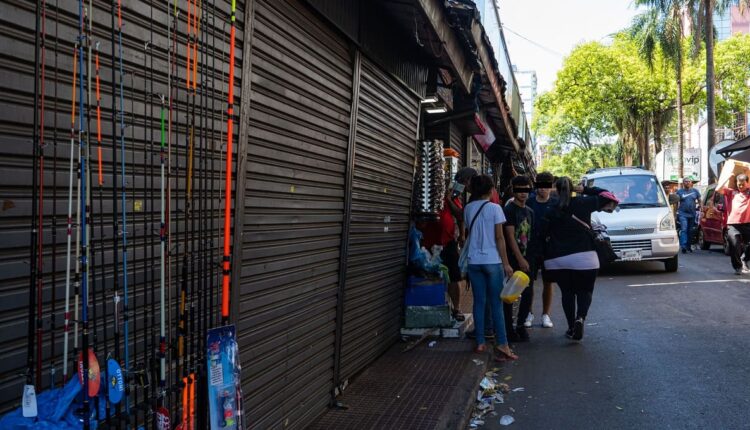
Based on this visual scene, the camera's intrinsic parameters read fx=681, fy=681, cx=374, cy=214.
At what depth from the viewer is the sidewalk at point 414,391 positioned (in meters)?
4.61

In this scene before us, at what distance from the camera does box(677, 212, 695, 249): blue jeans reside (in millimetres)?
18328

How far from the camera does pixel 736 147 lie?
63.7 ft

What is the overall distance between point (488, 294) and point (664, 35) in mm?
31266

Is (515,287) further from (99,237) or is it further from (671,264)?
(671,264)

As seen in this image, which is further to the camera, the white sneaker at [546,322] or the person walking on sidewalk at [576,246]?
the white sneaker at [546,322]

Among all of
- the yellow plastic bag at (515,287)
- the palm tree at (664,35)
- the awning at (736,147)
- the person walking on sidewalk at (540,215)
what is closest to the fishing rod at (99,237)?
the yellow plastic bag at (515,287)

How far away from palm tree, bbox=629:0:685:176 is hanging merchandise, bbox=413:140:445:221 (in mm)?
27051

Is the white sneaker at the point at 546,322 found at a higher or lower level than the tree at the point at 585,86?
lower

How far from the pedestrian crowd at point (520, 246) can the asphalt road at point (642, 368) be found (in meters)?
0.39

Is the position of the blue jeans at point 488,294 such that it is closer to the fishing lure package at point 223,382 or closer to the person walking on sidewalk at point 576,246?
the person walking on sidewalk at point 576,246

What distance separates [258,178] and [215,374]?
1.43 meters

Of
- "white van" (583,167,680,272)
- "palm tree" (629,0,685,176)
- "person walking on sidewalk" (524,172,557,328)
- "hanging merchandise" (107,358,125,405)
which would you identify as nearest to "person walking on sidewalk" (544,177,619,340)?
"person walking on sidewalk" (524,172,557,328)

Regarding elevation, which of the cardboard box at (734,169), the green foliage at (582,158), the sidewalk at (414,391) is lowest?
the sidewalk at (414,391)

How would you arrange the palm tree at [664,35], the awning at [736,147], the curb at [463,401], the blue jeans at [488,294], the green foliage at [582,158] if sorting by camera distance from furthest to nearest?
the green foliage at [582,158], the palm tree at [664,35], the awning at [736,147], the blue jeans at [488,294], the curb at [463,401]
